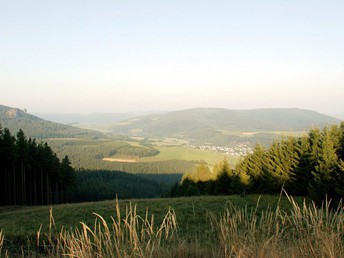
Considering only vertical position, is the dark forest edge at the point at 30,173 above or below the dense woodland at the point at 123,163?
above

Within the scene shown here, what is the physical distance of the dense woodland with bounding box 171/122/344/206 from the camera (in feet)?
79.3

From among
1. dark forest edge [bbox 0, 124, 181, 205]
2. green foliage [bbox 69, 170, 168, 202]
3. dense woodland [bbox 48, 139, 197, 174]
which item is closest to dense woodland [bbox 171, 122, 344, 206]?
dark forest edge [bbox 0, 124, 181, 205]

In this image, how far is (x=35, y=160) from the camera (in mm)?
41844

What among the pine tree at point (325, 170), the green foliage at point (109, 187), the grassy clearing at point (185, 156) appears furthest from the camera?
the grassy clearing at point (185, 156)

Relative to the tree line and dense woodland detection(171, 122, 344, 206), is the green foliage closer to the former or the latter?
the tree line

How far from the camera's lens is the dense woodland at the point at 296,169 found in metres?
24.2

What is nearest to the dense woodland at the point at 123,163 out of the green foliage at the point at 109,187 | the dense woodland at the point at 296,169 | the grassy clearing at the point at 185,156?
the grassy clearing at the point at 185,156

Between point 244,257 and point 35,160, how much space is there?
43.3 metres

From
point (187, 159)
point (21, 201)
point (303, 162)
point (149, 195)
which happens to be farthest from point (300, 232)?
point (187, 159)

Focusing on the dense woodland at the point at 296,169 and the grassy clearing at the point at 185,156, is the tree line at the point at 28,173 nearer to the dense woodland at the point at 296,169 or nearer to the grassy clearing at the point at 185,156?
the dense woodland at the point at 296,169

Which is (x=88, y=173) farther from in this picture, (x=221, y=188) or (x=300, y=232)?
(x=300, y=232)

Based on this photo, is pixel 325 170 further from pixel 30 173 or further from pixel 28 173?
pixel 28 173

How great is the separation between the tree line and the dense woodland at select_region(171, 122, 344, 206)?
72.9 feet

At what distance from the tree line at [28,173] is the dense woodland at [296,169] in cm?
2223
